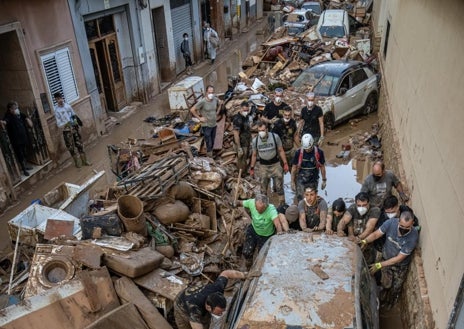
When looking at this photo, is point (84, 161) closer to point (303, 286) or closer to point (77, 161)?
point (77, 161)

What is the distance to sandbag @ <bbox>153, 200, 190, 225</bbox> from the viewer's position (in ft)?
23.1

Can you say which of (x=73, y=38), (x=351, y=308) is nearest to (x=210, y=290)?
(x=351, y=308)

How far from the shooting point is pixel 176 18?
18.2 metres

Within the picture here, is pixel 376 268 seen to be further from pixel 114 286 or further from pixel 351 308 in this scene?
pixel 114 286

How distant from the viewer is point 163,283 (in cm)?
587

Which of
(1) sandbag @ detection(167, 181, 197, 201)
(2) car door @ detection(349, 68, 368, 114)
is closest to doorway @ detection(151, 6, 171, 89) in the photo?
(2) car door @ detection(349, 68, 368, 114)

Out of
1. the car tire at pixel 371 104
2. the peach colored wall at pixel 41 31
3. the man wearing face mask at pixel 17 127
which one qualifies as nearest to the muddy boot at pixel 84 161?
the peach colored wall at pixel 41 31

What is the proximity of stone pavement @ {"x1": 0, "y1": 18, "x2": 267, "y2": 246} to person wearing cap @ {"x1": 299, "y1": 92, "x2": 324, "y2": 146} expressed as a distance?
4.88 meters

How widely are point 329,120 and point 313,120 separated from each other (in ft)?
9.81

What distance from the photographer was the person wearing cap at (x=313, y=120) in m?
8.98

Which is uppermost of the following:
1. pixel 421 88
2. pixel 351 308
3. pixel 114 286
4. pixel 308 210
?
pixel 421 88

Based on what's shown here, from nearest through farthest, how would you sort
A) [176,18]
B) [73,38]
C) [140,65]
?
[73,38]
[140,65]
[176,18]

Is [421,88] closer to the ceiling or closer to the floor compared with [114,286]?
closer to the ceiling

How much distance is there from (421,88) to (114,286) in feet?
18.6
